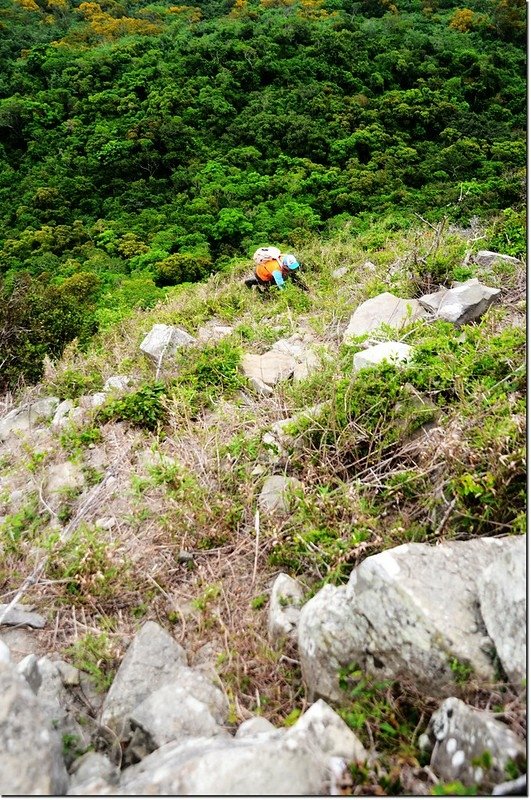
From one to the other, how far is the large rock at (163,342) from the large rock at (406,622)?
3.44 m

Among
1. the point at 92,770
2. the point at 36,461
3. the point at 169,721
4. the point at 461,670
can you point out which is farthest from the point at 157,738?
the point at 36,461

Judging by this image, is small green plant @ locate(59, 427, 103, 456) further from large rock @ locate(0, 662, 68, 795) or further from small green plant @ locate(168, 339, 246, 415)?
large rock @ locate(0, 662, 68, 795)

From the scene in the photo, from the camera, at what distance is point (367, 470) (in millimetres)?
3133

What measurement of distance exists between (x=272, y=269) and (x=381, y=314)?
2.88 meters

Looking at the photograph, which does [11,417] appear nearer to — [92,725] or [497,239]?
[92,725]

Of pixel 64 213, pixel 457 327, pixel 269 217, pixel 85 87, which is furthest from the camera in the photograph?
pixel 85 87

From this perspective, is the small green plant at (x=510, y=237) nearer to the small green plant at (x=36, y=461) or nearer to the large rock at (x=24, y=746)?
the small green plant at (x=36, y=461)

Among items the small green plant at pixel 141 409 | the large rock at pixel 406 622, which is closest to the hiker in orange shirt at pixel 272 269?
the small green plant at pixel 141 409

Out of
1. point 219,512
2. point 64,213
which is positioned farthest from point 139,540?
point 64,213

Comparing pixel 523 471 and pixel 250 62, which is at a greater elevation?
pixel 250 62

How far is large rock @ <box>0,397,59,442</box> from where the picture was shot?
5180 millimetres

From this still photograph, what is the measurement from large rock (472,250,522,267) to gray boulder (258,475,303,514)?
390 centimetres

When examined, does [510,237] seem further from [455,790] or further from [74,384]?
[455,790]

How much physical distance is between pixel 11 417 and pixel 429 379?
3.99 metres
